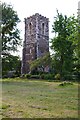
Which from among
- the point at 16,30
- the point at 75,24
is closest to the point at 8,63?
the point at 16,30

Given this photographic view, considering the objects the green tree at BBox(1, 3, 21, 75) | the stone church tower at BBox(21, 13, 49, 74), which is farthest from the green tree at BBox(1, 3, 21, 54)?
the stone church tower at BBox(21, 13, 49, 74)

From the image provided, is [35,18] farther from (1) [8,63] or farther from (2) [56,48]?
(1) [8,63]

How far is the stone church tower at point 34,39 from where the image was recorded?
57.3 m

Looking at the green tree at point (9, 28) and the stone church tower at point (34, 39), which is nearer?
the green tree at point (9, 28)

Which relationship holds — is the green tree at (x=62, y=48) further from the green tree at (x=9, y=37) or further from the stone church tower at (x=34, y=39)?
the stone church tower at (x=34, y=39)

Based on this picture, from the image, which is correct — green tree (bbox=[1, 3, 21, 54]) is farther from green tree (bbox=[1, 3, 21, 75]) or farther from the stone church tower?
the stone church tower

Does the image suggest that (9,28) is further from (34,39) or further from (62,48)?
(34,39)

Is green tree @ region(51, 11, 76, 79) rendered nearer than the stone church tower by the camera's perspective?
Yes

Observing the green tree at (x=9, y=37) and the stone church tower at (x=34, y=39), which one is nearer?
the green tree at (x=9, y=37)

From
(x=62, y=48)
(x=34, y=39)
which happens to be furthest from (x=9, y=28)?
(x=34, y=39)

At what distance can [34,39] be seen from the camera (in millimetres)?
57875

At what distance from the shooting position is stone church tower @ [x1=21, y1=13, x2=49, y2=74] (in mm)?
57312

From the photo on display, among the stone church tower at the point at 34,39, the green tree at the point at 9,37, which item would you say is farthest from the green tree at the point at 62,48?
the stone church tower at the point at 34,39

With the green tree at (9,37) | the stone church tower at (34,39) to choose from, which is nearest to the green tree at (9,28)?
the green tree at (9,37)
